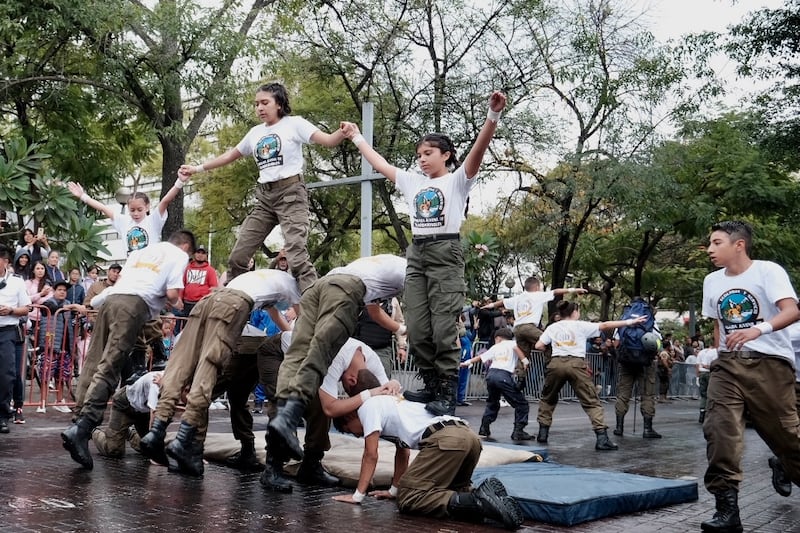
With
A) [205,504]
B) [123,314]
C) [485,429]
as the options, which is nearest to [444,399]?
[205,504]

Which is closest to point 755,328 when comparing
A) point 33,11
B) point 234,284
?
point 234,284

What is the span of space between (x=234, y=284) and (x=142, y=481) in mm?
1638

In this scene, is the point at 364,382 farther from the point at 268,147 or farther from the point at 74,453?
the point at 268,147

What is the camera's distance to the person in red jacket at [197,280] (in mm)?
12820

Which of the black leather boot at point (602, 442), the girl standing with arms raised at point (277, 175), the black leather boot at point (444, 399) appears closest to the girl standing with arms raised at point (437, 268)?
the black leather boot at point (444, 399)

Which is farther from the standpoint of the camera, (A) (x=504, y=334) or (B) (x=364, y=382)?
(A) (x=504, y=334)

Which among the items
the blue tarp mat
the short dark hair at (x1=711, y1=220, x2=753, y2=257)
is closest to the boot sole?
the blue tarp mat

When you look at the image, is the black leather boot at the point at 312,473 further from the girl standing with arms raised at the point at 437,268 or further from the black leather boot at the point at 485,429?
the black leather boot at the point at 485,429

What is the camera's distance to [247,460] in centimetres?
754

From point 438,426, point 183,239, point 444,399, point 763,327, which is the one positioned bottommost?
point 438,426

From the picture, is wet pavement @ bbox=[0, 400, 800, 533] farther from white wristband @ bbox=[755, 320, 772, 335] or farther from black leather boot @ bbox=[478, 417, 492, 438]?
black leather boot @ bbox=[478, 417, 492, 438]

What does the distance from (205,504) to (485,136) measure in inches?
124

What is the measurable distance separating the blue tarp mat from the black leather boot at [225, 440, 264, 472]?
1.89m

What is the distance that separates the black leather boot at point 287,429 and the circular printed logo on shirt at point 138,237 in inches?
141
